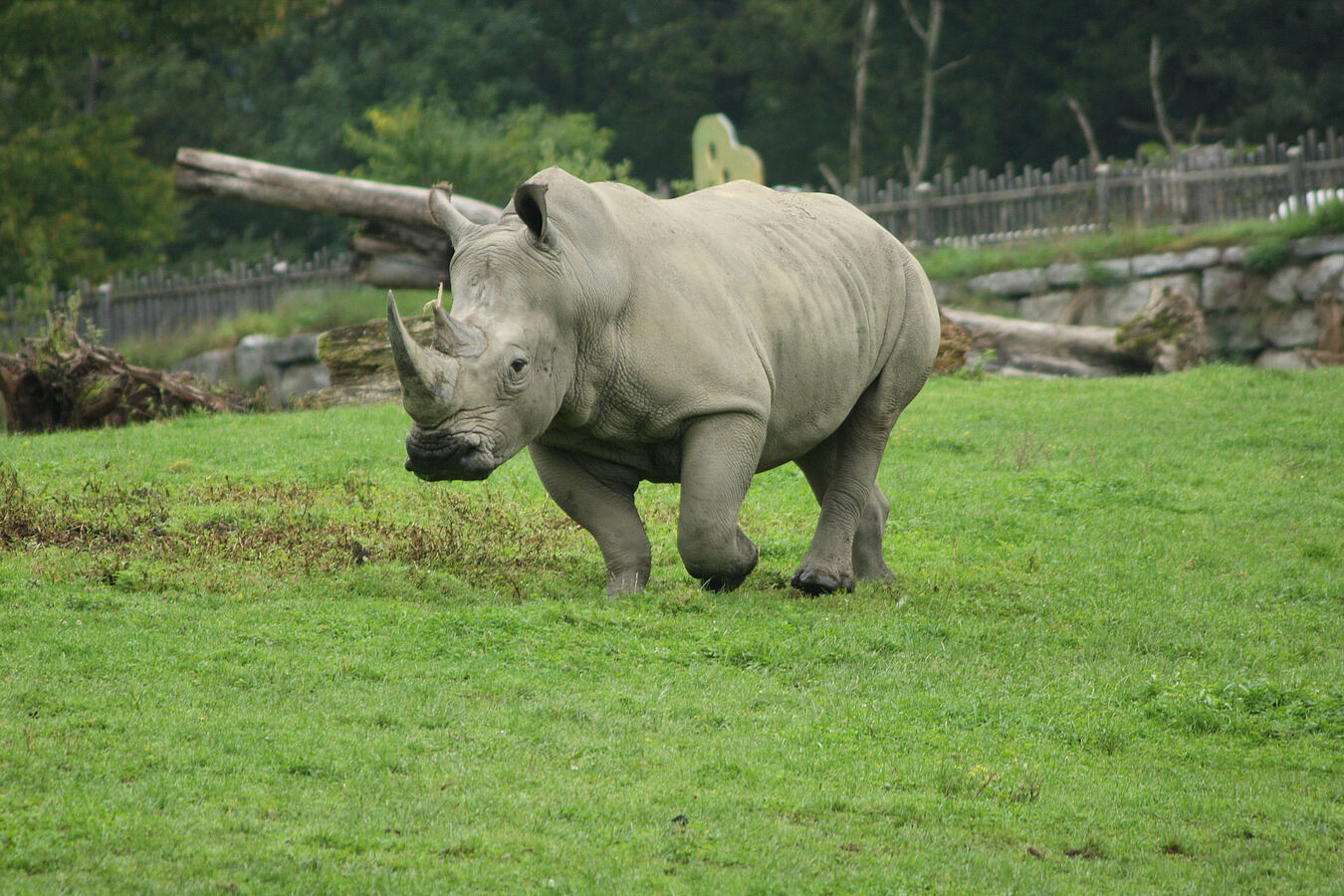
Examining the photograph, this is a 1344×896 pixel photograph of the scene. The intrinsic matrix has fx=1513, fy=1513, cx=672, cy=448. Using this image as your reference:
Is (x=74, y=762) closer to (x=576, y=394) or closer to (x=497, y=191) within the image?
(x=576, y=394)

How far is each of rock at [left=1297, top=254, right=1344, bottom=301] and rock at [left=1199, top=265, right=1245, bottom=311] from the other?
83cm

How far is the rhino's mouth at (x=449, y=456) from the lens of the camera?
20.8 feet

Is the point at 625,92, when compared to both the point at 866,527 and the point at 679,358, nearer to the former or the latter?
the point at 866,527

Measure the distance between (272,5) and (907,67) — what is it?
697 inches

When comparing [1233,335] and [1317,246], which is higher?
[1317,246]

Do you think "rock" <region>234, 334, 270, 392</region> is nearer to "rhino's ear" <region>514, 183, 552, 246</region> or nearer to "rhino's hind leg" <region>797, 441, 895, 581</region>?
"rhino's hind leg" <region>797, 441, 895, 581</region>

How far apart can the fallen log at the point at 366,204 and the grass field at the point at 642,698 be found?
707 cm

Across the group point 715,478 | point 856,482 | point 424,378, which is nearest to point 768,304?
point 715,478

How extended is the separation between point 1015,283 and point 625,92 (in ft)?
71.5

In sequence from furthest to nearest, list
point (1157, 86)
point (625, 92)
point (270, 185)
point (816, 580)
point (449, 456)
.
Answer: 1. point (625, 92)
2. point (1157, 86)
3. point (270, 185)
4. point (816, 580)
5. point (449, 456)

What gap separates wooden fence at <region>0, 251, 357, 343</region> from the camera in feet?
76.7

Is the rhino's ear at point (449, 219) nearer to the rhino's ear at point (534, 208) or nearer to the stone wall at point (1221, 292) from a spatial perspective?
the rhino's ear at point (534, 208)

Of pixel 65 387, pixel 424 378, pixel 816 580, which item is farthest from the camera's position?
pixel 65 387

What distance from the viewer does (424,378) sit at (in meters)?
6.14
